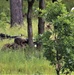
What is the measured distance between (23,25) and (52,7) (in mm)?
13814

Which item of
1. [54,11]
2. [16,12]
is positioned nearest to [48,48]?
[54,11]

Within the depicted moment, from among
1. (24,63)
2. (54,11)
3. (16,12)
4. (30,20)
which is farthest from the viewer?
(16,12)

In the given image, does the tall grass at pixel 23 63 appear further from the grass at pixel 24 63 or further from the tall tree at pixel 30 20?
the tall tree at pixel 30 20

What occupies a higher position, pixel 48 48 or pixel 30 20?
pixel 30 20

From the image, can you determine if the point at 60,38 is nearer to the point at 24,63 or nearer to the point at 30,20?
the point at 24,63

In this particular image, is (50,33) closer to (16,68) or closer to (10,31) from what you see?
(16,68)

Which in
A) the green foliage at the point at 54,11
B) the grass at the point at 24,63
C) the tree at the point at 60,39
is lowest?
the grass at the point at 24,63

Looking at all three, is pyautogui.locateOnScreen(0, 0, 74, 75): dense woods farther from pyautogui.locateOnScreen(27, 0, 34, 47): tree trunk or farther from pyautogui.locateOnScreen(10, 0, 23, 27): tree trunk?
pyautogui.locateOnScreen(10, 0, 23, 27): tree trunk

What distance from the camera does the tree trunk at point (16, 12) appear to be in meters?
23.9

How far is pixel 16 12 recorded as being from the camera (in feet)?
79.4

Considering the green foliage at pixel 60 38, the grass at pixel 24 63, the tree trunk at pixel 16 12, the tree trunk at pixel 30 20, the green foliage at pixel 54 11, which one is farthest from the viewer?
the tree trunk at pixel 16 12

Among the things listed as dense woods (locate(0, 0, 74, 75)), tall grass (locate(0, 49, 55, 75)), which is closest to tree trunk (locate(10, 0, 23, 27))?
dense woods (locate(0, 0, 74, 75))

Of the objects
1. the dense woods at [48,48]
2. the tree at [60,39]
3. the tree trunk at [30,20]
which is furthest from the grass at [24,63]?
the tree at [60,39]

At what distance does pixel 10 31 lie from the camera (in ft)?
73.3
